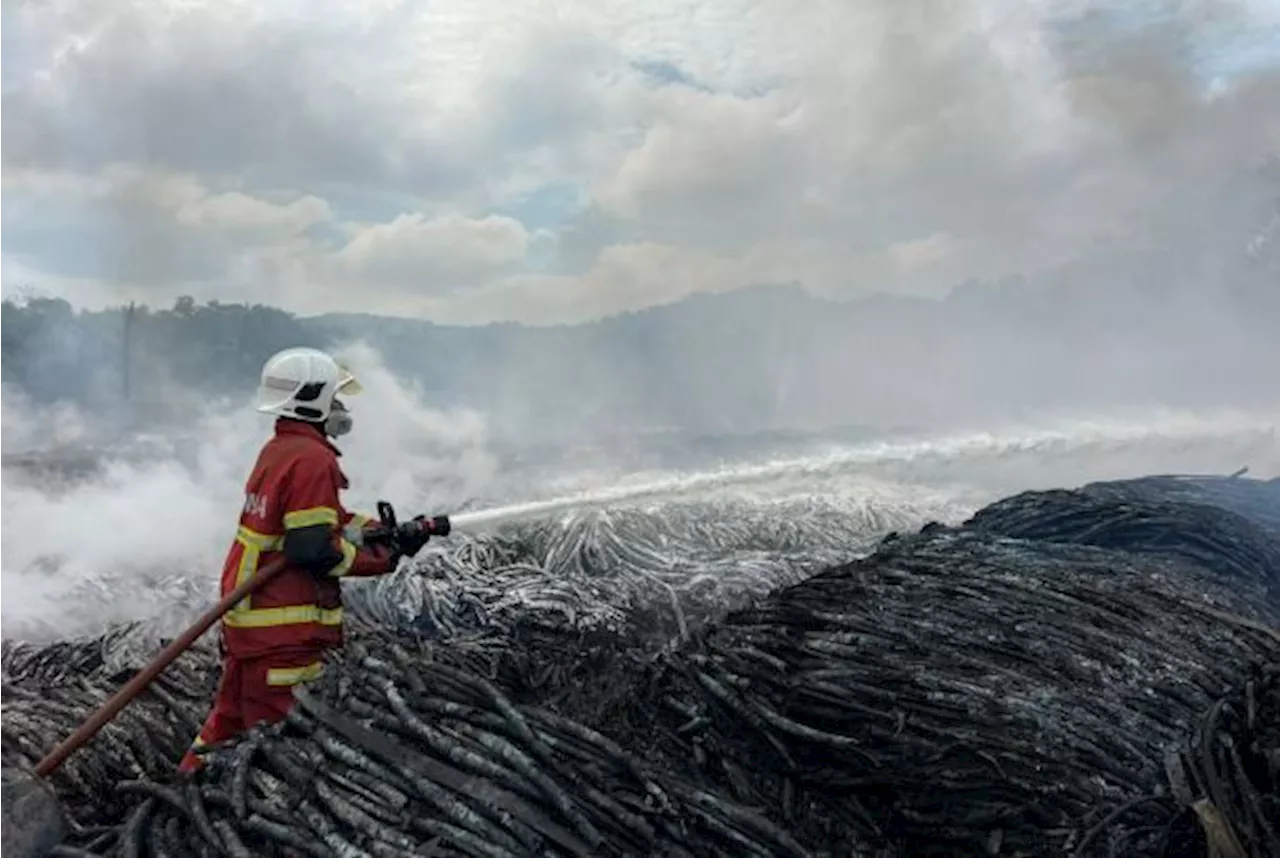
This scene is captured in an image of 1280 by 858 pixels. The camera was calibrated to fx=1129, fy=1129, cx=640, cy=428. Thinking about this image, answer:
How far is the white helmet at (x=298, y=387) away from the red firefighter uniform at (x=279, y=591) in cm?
14

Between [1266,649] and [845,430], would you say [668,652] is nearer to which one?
[1266,649]

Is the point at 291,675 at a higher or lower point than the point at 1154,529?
lower

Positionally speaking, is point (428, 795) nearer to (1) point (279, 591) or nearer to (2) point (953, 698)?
(1) point (279, 591)

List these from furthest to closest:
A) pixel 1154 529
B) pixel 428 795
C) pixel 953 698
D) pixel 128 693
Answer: pixel 1154 529, pixel 953 698, pixel 128 693, pixel 428 795

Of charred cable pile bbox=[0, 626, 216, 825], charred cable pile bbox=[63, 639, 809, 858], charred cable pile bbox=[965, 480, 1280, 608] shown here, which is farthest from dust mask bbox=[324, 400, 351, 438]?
charred cable pile bbox=[965, 480, 1280, 608]

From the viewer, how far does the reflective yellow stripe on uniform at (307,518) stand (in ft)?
18.5

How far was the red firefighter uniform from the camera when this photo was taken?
225 inches

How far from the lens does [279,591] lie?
19.0ft

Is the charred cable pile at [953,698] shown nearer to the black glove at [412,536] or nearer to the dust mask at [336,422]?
the black glove at [412,536]

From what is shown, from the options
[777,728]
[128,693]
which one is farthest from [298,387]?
[777,728]

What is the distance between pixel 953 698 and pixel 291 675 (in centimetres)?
334

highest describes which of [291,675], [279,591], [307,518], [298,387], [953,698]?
[298,387]

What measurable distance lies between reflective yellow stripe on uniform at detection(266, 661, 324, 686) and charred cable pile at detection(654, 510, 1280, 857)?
1.83 metres

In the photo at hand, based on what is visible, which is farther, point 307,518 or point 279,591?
point 279,591
